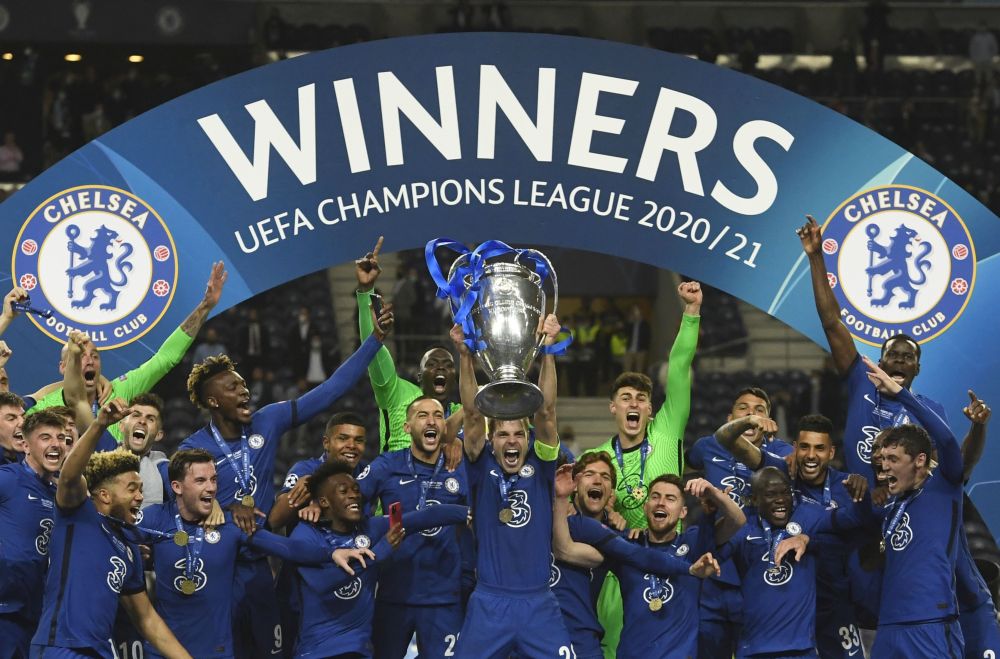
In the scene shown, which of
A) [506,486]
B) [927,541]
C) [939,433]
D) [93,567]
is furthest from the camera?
[506,486]

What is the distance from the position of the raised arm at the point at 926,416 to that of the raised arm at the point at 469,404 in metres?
1.81

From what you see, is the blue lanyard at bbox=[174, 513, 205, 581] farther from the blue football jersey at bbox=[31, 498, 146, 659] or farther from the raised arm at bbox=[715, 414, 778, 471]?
the raised arm at bbox=[715, 414, 778, 471]

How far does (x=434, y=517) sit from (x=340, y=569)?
52 cm

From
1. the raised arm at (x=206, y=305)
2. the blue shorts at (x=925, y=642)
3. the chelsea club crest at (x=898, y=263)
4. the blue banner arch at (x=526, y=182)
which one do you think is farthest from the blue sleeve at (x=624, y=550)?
the raised arm at (x=206, y=305)

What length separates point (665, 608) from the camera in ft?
25.7

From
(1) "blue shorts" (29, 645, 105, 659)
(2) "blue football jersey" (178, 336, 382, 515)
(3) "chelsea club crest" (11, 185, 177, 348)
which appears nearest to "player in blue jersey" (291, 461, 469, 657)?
(2) "blue football jersey" (178, 336, 382, 515)

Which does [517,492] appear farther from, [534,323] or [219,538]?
[219,538]

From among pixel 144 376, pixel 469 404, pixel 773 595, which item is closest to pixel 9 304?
→ pixel 144 376

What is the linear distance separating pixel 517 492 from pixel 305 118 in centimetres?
269

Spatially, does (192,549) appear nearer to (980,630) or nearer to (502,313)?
(502,313)

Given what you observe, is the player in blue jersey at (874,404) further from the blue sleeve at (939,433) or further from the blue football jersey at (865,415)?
the blue sleeve at (939,433)

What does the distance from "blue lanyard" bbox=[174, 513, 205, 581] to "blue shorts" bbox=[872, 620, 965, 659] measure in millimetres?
3245

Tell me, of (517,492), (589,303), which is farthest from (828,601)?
(589,303)

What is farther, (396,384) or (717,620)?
(396,384)
